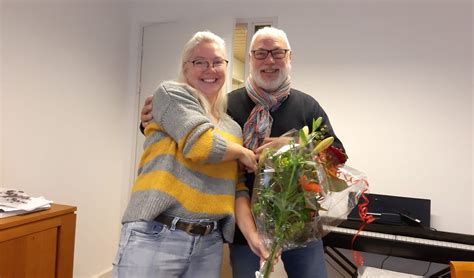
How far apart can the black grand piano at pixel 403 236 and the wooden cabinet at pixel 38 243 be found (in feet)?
5.02

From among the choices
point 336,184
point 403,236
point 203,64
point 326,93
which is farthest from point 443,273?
point 203,64

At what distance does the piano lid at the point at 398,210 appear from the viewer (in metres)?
2.41

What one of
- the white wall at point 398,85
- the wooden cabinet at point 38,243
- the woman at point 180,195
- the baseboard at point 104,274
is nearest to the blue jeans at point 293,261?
the woman at point 180,195

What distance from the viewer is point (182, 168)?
44.6 inches

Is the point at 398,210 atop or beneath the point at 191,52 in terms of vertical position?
beneath

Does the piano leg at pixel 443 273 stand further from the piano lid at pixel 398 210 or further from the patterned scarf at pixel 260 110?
the patterned scarf at pixel 260 110

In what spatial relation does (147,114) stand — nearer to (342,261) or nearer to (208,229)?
(208,229)

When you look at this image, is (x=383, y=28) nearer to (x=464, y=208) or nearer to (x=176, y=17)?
(x=464, y=208)

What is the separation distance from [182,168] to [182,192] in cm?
8

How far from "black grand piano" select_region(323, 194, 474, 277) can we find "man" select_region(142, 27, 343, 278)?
82 cm

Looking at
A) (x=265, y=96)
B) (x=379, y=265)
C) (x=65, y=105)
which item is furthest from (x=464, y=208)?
(x=65, y=105)

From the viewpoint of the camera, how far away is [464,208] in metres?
2.52

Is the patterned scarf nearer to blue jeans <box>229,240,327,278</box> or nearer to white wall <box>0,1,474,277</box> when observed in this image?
blue jeans <box>229,240,327,278</box>

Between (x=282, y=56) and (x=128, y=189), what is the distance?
7.96 feet
